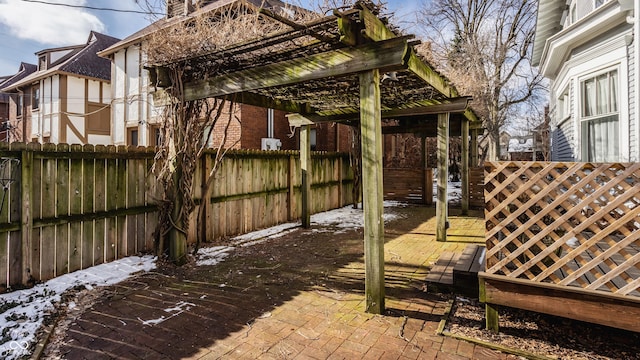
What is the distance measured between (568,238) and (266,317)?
98.7 inches

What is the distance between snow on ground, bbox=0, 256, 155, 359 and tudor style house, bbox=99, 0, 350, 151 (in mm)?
5442

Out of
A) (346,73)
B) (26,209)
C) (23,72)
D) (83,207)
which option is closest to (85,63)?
(23,72)

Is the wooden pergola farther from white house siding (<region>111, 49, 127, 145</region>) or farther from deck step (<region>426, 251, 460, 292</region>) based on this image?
white house siding (<region>111, 49, 127, 145</region>)

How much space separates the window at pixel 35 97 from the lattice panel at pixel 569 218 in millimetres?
22292

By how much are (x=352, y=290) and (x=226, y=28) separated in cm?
346

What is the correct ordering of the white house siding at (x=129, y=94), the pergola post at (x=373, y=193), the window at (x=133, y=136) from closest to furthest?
1. the pergola post at (x=373, y=193)
2. the white house siding at (x=129, y=94)
3. the window at (x=133, y=136)

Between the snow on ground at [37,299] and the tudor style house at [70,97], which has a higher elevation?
the tudor style house at [70,97]

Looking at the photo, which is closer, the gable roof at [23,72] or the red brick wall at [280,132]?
the red brick wall at [280,132]

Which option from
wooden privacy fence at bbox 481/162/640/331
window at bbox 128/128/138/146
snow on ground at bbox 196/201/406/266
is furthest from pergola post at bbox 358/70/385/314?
window at bbox 128/128/138/146

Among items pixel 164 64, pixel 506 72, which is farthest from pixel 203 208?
pixel 506 72

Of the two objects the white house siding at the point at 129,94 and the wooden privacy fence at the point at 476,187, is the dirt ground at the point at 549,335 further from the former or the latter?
the white house siding at the point at 129,94

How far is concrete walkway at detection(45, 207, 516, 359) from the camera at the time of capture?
257 centimetres

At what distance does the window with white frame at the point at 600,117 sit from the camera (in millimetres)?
5922

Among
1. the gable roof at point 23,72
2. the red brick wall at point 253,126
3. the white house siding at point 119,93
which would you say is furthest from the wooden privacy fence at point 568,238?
the gable roof at point 23,72
